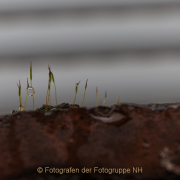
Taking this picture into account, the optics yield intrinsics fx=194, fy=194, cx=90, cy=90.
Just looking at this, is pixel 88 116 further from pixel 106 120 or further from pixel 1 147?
pixel 1 147

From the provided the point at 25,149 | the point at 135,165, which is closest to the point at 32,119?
the point at 25,149

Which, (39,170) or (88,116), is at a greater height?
(88,116)

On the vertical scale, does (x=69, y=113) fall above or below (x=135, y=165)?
above

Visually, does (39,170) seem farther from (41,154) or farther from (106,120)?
(106,120)

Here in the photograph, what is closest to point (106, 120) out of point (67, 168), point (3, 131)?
point (67, 168)
